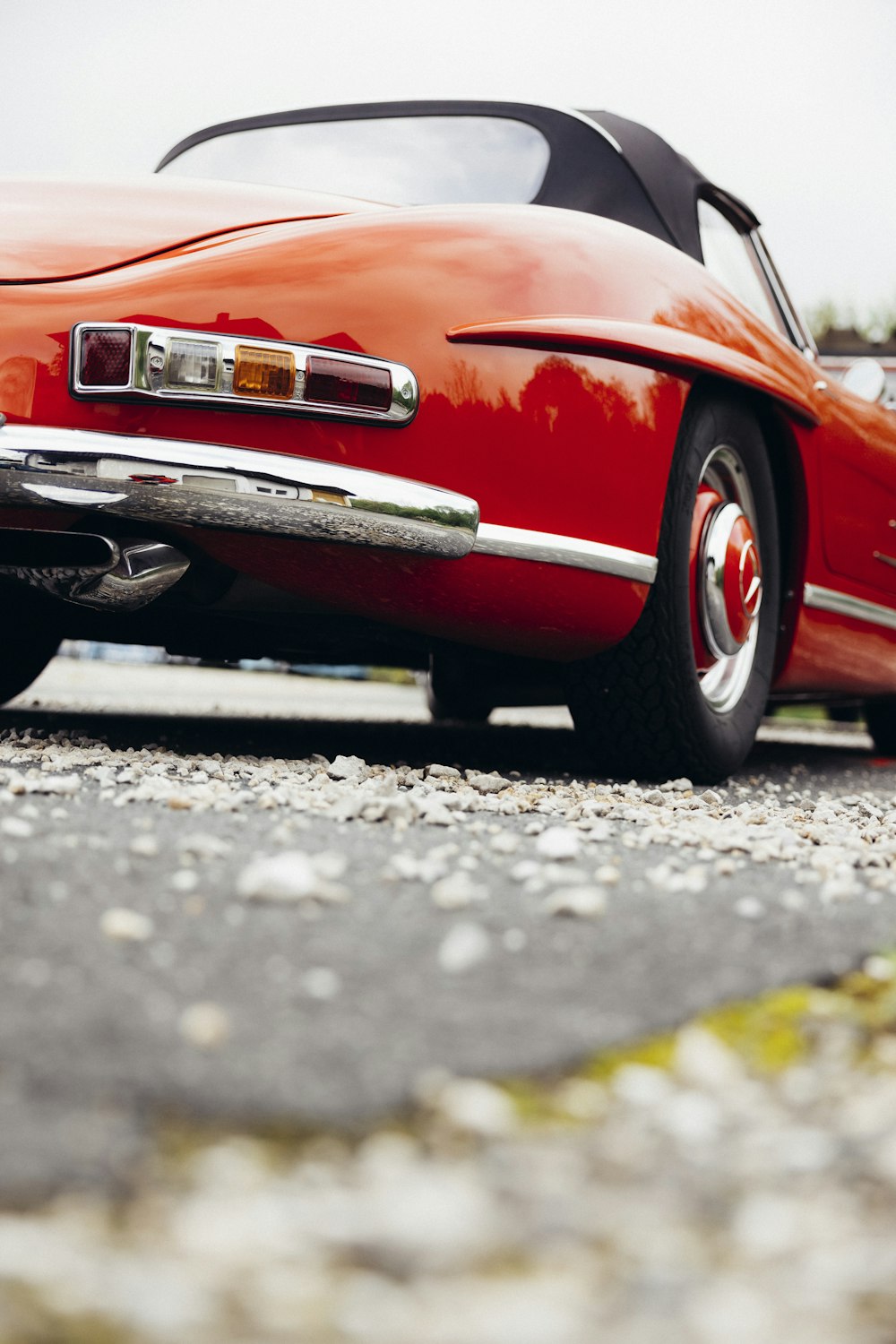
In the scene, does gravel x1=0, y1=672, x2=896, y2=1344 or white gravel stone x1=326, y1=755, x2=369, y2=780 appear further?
white gravel stone x1=326, y1=755, x2=369, y2=780

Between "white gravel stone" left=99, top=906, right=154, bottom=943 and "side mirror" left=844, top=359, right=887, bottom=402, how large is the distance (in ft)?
9.32

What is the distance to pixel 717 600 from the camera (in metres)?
2.63

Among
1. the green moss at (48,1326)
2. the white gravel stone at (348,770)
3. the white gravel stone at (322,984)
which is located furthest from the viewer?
the white gravel stone at (348,770)

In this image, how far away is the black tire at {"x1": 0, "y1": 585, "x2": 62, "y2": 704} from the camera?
2494 mm

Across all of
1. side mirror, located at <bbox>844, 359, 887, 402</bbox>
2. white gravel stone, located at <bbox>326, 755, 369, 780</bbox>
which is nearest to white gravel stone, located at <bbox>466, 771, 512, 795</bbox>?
white gravel stone, located at <bbox>326, 755, 369, 780</bbox>

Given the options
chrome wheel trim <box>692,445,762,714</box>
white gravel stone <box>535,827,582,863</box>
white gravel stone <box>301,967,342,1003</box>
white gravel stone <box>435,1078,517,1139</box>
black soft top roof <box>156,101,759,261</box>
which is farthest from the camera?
Result: black soft top roof <box>156,101,759,261</box>

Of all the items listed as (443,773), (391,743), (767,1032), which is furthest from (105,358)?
(391,743)

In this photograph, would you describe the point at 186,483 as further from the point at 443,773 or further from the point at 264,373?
the point at 443,773

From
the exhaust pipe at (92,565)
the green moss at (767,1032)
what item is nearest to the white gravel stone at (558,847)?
the green moss at (767,1032)

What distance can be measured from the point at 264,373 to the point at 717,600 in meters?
1.09

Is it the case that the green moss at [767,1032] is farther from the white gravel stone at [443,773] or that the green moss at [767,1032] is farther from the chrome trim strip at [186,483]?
the white gravel stone at [443,773]

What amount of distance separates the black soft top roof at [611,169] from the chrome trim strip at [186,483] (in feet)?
3.63

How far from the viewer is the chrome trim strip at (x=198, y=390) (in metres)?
1.99

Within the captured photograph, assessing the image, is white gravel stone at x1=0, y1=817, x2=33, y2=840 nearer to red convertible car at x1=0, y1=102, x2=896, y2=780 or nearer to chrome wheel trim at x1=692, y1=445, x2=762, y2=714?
red convertible car at x1=0, y1=102, x2=896, y2=780
